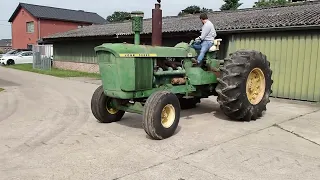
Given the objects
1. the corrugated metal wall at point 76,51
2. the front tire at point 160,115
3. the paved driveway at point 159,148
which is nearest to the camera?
the paved driveway at point 159,148

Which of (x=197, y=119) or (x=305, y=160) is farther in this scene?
(x=197, y=119)

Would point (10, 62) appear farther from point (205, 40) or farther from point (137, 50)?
point (137, 50)

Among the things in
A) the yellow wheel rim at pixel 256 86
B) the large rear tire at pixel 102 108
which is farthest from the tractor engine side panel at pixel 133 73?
the yellow wheel rim at pixel 256 86

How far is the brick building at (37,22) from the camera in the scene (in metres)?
40.1

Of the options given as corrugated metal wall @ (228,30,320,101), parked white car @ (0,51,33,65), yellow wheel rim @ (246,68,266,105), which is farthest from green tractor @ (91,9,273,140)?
parked white car @ (0,51,33,65)

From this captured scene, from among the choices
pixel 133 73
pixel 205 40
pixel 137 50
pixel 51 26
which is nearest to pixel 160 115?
pixel 133 73

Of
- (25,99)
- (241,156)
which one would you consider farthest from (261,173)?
(25,99)

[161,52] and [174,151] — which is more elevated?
[161,52]

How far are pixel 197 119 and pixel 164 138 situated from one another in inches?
74.0

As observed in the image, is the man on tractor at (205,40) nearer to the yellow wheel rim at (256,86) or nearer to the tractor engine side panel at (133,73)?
the yellow wheel rim at (256,86)

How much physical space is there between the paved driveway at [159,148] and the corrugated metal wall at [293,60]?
213cm

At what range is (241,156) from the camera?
5.04 metres

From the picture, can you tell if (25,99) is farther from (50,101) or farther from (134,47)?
(134,47)

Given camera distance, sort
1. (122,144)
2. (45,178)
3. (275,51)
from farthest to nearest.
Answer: (275,51) → (122,144) → (45,178)
